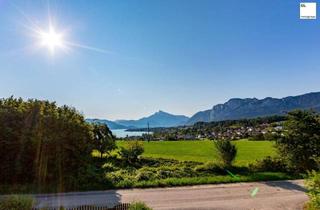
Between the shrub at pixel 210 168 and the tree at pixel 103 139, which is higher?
the tree at pixel 103 139

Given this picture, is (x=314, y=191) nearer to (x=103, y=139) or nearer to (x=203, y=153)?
(x=103, y=139)

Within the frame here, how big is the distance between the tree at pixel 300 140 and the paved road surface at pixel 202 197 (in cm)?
423

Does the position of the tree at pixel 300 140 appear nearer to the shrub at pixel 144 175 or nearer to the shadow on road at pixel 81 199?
the shrub at pixel 144 175

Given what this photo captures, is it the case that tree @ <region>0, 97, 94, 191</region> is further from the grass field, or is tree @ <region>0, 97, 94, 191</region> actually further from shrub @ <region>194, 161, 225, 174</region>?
the grass field

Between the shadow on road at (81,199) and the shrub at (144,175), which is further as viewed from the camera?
the shrub at (144,175)

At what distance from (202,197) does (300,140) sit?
1077 cm

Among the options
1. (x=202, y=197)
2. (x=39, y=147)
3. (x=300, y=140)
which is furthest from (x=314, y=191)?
(x=39, y=147)

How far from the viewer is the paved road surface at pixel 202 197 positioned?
647 inches

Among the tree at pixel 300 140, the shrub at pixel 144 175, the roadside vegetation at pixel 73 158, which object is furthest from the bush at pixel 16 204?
the tree at pixel 300 140

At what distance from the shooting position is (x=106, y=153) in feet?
103

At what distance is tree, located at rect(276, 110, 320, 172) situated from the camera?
25.0 metres

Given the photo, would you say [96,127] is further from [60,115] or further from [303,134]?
[303,134]

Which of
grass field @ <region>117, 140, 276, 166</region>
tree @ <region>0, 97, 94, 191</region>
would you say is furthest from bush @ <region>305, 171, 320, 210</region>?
grass field @ <region>117, 140, 276, 166</region>

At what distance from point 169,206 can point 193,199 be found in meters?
2.05
